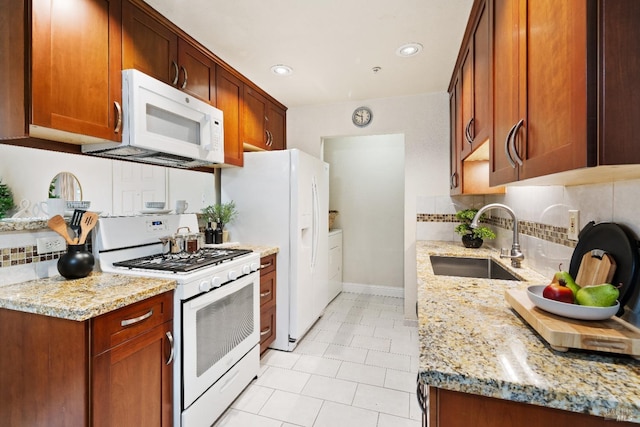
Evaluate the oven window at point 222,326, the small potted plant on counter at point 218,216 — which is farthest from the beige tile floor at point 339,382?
the small potted plant on counter at point 218,216

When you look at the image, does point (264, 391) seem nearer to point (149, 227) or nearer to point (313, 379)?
point (313, 379)

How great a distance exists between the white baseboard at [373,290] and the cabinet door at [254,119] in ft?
7.51

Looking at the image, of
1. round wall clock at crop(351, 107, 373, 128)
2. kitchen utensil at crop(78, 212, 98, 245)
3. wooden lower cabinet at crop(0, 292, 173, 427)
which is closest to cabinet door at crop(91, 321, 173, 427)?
wooden lower cabinet at crop(0, 292, 173, 427)

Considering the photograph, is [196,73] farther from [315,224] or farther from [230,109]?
[315,224]

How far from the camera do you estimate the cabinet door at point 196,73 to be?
2051 millimetres

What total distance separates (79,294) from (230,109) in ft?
5.83

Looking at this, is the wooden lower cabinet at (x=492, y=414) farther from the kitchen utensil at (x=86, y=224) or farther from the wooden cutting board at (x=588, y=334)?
the kitchen utensil at (x=86, y=224)

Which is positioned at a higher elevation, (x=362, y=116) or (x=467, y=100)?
(x=362, y=116)

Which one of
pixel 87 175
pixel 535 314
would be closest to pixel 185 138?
pixel 87 175

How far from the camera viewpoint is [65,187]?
161cm

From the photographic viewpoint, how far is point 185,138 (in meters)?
2.03

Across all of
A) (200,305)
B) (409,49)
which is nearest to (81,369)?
(200,305)

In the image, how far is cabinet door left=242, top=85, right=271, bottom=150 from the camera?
9.13 feet

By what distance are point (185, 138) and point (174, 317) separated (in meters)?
1.14
